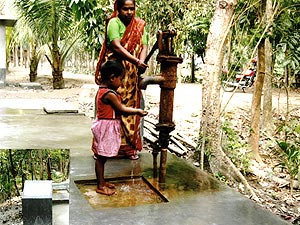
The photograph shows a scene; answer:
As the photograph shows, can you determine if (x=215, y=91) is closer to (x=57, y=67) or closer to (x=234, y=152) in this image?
(x=234, y=152)

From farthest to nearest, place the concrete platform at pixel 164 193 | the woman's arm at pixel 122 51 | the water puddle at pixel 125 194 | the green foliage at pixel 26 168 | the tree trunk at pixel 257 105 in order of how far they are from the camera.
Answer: the tree trunk at pixel 257 105
the green foliage at pixel 26 168
the woman's arm at pixel 122 51
the water puddle at pixel 125 194
the concrete platform at pixel 164 193

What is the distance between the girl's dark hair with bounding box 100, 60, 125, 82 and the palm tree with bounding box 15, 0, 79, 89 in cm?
756

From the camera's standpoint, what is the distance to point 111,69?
120 inches

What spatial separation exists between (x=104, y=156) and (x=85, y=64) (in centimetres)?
2534

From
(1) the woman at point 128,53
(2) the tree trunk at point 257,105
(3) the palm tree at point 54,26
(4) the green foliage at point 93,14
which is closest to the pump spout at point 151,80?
(1) the woman at point 128,53

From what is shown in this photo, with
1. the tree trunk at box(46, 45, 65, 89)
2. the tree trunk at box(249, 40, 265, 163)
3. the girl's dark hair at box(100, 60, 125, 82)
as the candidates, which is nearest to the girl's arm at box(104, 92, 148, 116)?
the girl's dark hair at box(100, 60, 125, 82)

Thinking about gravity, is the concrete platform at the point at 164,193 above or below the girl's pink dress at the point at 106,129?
below

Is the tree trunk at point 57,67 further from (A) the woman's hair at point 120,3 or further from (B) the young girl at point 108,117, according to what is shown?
(B) the young girl at point 108,117

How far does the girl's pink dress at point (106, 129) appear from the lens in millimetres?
3096

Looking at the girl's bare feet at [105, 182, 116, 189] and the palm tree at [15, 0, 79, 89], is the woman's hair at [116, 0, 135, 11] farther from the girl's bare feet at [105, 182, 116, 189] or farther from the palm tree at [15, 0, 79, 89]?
the palm tree at [15, 0, 79, 89]

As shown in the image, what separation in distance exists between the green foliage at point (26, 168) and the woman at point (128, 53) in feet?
3.85

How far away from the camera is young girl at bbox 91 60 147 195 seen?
3.03 meters

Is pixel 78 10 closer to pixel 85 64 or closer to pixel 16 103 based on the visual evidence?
pixel 16 103

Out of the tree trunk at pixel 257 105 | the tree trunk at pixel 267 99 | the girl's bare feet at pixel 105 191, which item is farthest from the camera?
the tree trunk at pixel 267 99
